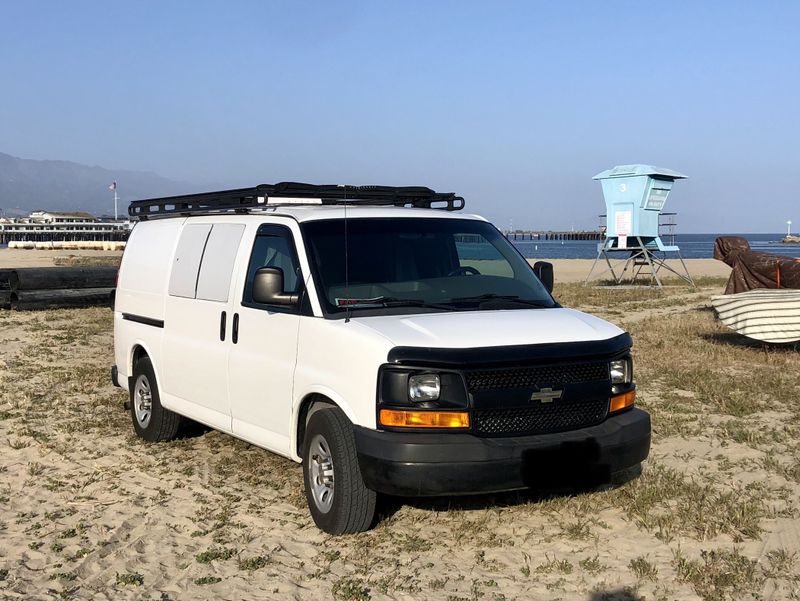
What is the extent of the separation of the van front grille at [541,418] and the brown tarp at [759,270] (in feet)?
37.1

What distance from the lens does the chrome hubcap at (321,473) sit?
227 inches

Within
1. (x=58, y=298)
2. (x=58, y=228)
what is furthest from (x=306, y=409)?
(x=58, y=228)

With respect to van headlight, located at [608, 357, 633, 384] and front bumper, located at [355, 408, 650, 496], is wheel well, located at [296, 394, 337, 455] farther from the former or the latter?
van headlight, located at [608, 357, 633, 384]

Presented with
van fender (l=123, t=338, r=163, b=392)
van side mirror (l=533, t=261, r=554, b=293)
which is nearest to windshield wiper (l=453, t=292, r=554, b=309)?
van side mirror (l=533, t=261, r=554, b=293)

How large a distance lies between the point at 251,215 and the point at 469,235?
1.68 metres

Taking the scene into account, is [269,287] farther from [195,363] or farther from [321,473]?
[195,363]

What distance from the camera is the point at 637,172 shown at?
28.3 m

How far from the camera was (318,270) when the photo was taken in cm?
624

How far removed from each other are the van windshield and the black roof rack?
2.75 ft

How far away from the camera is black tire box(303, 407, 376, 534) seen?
18.1 feet

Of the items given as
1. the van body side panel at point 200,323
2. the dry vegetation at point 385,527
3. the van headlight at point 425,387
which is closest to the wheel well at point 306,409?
the dry vegetation at point 385,527

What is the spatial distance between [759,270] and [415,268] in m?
11.4

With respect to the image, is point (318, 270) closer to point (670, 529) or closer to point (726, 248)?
point (670, 529)

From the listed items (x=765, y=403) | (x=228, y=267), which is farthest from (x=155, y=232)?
(x=765, y=403)
